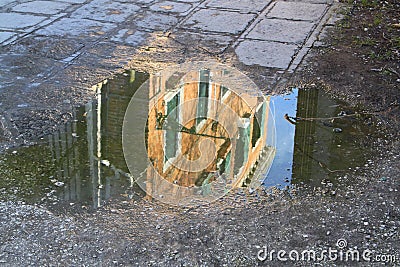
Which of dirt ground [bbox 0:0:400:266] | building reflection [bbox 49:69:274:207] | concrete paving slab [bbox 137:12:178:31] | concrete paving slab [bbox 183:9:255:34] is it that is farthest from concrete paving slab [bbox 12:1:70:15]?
dirt ground [bbox 0:0:400:266]

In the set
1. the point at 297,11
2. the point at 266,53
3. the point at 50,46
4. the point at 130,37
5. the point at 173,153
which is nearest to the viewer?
the point at 173,153

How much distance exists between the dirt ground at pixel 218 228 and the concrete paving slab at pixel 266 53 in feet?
5.77

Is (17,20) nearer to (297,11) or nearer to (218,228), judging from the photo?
(297,11)

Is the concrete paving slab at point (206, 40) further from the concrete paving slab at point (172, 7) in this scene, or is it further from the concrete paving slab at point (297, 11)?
the concrete paving slab at point (297, 11)

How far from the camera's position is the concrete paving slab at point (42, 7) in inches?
250

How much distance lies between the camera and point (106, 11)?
6.48m

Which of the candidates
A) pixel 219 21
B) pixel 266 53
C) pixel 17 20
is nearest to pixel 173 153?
A: pixel 266 53

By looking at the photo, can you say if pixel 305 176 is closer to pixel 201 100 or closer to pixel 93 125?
pixel 201 100

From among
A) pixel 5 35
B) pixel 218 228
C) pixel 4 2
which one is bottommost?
pixel 218 228

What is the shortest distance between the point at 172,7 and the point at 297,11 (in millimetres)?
1462

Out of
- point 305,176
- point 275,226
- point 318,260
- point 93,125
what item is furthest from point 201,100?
point 318,260

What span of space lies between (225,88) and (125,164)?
1.42 meters

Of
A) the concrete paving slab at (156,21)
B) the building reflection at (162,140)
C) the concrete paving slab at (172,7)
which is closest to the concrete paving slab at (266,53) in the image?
the building reflection at (162,140)

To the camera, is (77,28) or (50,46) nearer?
(50,46)
